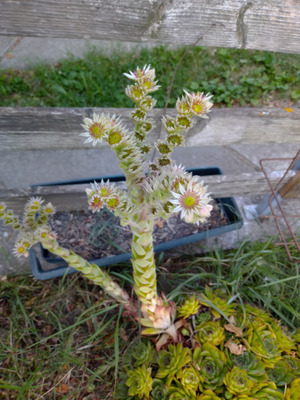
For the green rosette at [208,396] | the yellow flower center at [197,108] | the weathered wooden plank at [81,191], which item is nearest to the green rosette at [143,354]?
the green rosette at [208,396]

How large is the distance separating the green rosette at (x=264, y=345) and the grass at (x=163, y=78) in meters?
2.16

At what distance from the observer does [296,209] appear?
2.34 meters

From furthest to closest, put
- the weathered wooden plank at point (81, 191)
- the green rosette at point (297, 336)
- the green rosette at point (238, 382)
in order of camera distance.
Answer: the weathered wooden plank at point (81, 191) < the green rosette at point (297, 336) < the green rosette at point (238, 382)

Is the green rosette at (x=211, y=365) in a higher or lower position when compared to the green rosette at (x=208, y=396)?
higher

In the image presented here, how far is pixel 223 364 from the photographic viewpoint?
1.39 m

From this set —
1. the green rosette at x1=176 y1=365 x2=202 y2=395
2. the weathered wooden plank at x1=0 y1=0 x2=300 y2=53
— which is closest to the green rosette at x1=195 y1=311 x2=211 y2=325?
the green rosette at x1=176 y1=365 x2=202 y2=395

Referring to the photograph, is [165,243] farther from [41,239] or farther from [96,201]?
[96,201]

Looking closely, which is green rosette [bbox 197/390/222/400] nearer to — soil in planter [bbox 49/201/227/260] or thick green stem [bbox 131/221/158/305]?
thick green stem [bbox 131/221/158/305]

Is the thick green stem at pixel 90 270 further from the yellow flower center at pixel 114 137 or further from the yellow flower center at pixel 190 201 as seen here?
the yellow flower center at pixel 190 201

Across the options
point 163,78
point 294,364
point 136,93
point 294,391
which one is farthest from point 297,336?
point 163,78

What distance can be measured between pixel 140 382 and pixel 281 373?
0.62m

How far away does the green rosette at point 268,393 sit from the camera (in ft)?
4.18

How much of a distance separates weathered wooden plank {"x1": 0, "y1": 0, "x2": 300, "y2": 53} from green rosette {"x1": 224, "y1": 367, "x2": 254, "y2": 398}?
54.2 inches

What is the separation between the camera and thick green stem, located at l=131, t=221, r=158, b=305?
109 cm
